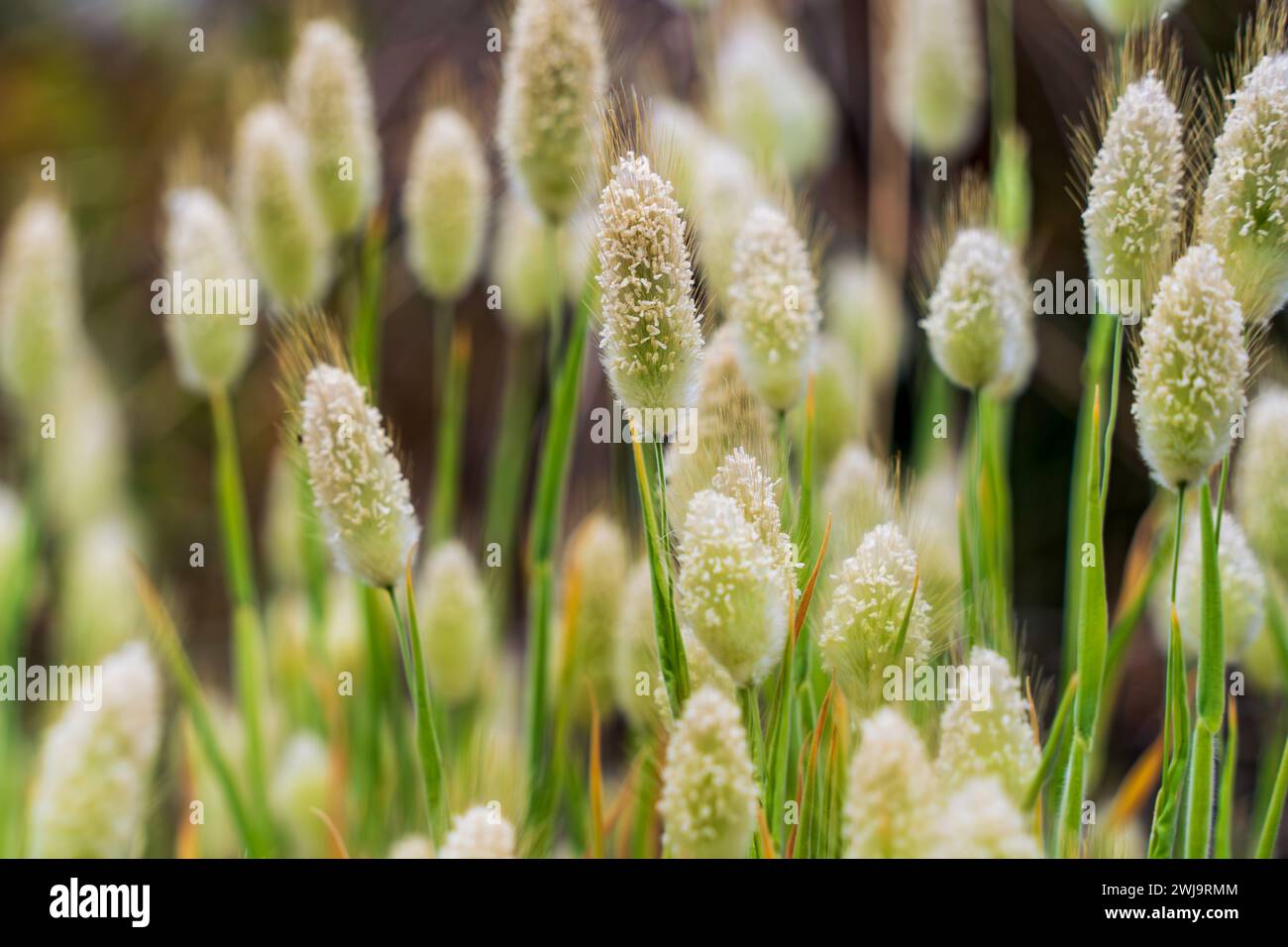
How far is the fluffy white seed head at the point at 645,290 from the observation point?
42 centimetres

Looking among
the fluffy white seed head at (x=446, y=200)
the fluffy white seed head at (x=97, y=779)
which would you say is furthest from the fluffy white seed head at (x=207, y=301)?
the fluffy white seed head at (x=97, y=779)

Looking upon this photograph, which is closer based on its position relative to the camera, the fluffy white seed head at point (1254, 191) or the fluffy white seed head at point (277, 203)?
the fluffy white seed head at point (1254, 191)

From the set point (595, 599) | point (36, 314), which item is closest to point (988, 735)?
point (595, 599)

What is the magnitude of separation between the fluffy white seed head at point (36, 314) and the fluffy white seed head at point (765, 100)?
49 centimetres

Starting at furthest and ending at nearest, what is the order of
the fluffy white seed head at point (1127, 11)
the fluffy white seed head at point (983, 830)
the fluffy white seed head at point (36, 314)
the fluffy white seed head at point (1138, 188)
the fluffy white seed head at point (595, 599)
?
1. the fluffy white seed head at point (36, 314)
2. the fluffy white seed head at point (595, 599)
3. the fluffy white seed head at point (1127, 11)
4. the fluffy white seed head at point (1138, 188)
5. the fluffy white seed head at point (983, 830)

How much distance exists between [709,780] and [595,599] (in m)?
0.33

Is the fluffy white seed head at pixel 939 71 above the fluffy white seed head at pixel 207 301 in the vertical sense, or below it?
above

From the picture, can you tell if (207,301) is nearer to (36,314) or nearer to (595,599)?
(36,314)

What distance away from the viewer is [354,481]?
458mm

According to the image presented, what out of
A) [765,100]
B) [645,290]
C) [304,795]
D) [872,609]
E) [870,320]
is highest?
[765,100]

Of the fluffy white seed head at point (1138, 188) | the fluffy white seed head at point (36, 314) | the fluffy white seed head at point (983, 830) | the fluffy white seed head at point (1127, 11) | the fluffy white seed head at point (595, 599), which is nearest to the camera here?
the fluffy white seed head at point (983, 830)

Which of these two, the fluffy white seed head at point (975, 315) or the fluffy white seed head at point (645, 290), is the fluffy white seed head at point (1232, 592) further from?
the fluffy white seed head at point (645, 290)
